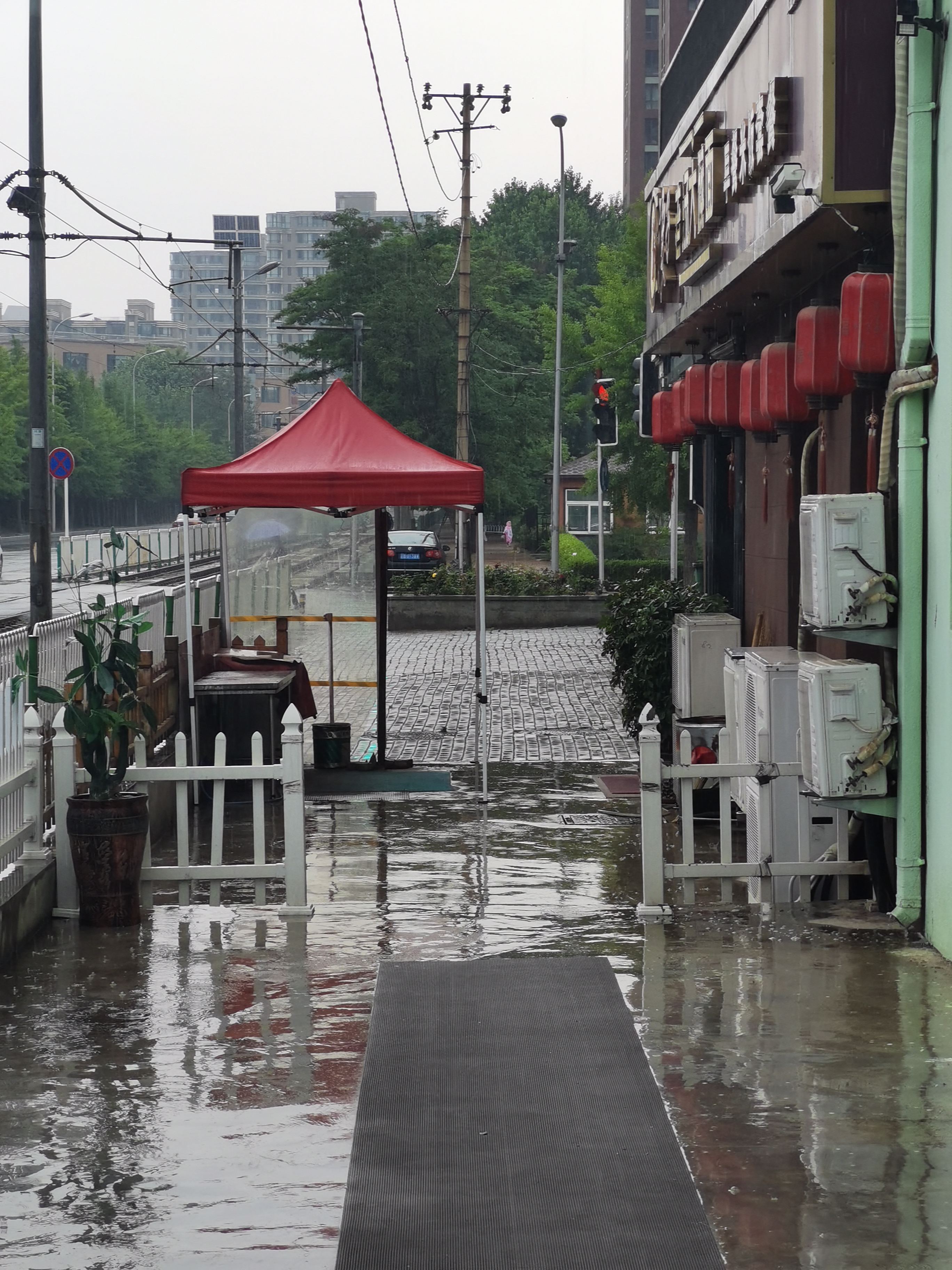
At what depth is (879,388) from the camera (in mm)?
8906

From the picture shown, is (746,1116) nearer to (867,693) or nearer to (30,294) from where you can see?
(867,693)

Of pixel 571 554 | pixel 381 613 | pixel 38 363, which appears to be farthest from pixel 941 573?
pixel 571 554

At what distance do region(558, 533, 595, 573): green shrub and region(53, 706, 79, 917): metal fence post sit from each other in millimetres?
27867

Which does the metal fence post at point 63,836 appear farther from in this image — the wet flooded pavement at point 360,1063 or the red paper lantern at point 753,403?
the red paper lantern at point 753,403

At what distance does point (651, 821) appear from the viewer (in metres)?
8.59

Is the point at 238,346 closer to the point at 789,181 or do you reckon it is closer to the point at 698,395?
the point at 698,395

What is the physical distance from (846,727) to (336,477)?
18.5 ft

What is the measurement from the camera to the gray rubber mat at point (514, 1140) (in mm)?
4645

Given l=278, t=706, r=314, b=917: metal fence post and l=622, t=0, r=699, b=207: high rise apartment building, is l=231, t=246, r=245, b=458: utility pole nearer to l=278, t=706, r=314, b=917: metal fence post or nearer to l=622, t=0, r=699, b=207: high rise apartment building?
l=278, t=706, r=314, b=917: metal fence post

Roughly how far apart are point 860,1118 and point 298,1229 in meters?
2.09

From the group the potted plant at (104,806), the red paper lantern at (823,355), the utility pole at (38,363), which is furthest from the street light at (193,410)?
the potted plant at (104,806)

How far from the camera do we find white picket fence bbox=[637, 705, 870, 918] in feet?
28.2

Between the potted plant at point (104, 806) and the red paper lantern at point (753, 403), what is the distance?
5.01m

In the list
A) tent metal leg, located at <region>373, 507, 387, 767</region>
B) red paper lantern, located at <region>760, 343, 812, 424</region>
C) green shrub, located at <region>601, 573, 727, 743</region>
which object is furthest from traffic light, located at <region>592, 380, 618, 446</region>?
red paper lantern, located at <region>760, 343, 812, 424</region>
